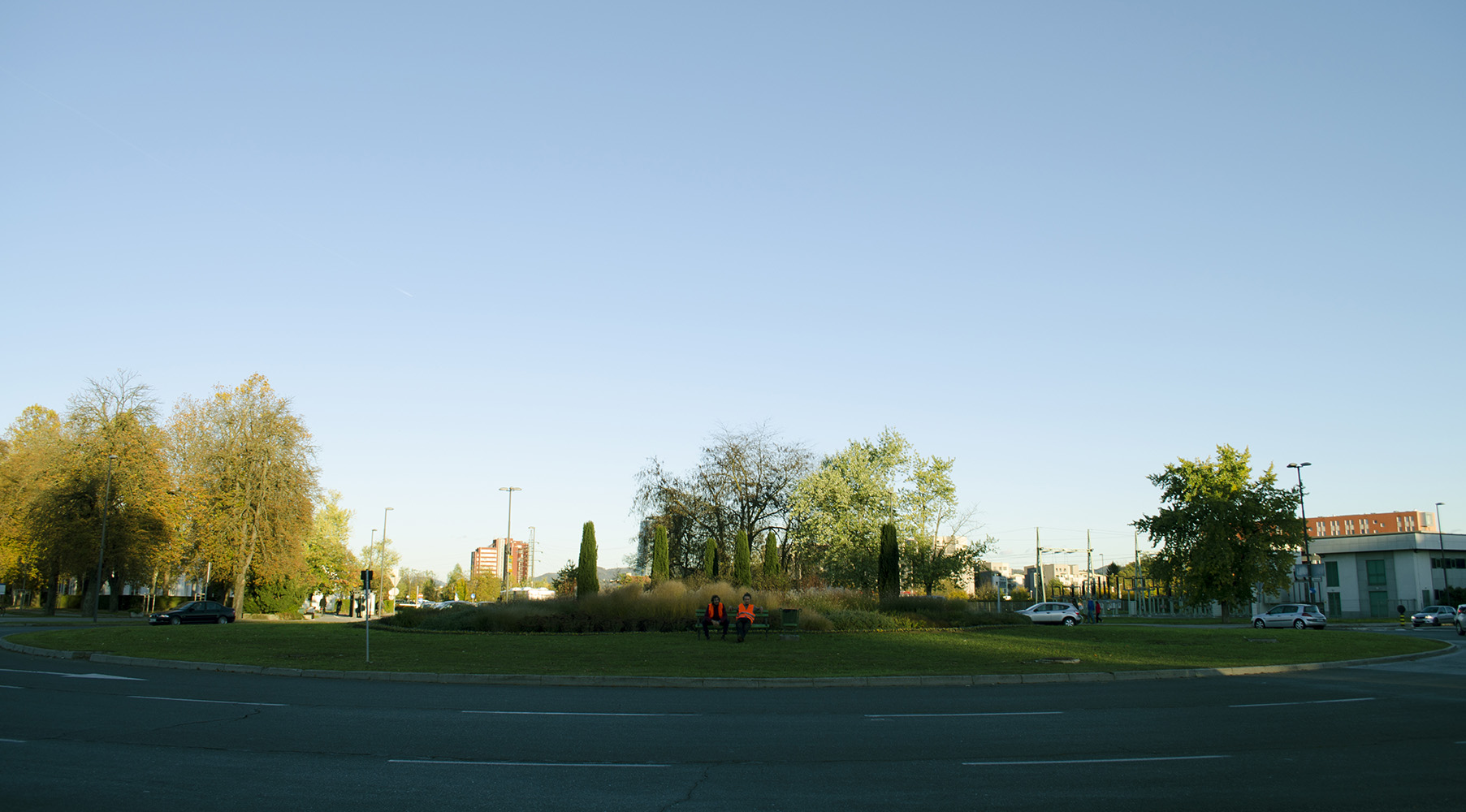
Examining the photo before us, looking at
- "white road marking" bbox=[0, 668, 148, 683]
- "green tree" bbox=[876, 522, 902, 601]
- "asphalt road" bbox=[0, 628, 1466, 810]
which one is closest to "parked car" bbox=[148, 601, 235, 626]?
"white road marking" bbox=[0, 668, 148, 683]

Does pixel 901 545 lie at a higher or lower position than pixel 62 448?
lower

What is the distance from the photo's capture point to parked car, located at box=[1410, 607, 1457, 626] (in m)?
51.1

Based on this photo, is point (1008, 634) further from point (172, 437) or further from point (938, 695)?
point (172, 437)

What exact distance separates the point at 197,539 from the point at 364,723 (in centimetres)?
4890

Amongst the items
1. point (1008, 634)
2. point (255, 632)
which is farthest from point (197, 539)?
point (1008, 634)

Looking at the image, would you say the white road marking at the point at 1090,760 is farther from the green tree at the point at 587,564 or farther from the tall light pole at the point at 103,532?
the tall light pole at the point at 103,532

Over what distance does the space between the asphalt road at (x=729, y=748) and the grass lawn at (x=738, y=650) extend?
3056mm

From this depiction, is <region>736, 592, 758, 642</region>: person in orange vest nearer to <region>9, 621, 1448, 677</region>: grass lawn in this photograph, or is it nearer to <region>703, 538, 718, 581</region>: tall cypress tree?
<region>9, 621, 1448, 677</region>: grass lawn

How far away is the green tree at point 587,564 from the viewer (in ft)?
143

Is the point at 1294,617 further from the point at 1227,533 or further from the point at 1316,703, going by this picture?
the point at 1316,703

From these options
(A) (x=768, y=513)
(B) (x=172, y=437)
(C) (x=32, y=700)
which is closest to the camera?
(C) (x=32, y=700)

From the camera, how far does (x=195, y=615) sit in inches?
1807

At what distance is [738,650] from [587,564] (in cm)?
2299

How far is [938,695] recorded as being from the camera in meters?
14.4
